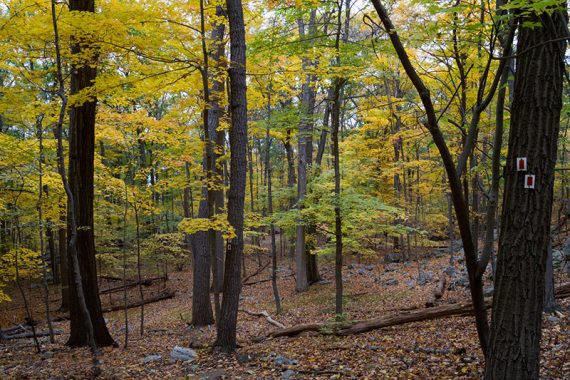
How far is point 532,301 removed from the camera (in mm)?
3137

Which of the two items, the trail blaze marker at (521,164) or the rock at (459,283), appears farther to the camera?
the rock at (459,283)

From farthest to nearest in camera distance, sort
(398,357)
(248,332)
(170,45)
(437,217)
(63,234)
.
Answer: (437,217)
(63,234)
(248,332)
(170,45)
(398,357)

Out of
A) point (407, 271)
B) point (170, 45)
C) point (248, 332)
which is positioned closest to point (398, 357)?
point (248, 332)

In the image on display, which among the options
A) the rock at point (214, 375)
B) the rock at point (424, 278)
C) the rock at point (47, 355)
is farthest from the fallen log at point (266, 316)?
the rock at point (424, 278)

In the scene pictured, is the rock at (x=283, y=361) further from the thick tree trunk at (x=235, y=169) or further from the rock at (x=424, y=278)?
the rock at (x=424, y=278)

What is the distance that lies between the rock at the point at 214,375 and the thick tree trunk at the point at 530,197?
3.49 m

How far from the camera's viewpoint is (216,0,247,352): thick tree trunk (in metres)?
6.30

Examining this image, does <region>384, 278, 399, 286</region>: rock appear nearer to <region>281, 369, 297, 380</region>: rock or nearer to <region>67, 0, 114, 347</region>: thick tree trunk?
<region>281, 369, 297, 380</region>: rock

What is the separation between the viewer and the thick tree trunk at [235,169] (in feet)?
20.7

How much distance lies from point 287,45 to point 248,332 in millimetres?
6863

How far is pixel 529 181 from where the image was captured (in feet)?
10.2

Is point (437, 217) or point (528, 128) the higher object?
point (528, 128)

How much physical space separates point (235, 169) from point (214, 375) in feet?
10.3

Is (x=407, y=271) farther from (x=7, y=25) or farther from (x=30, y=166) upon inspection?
(x=7, y=25)
